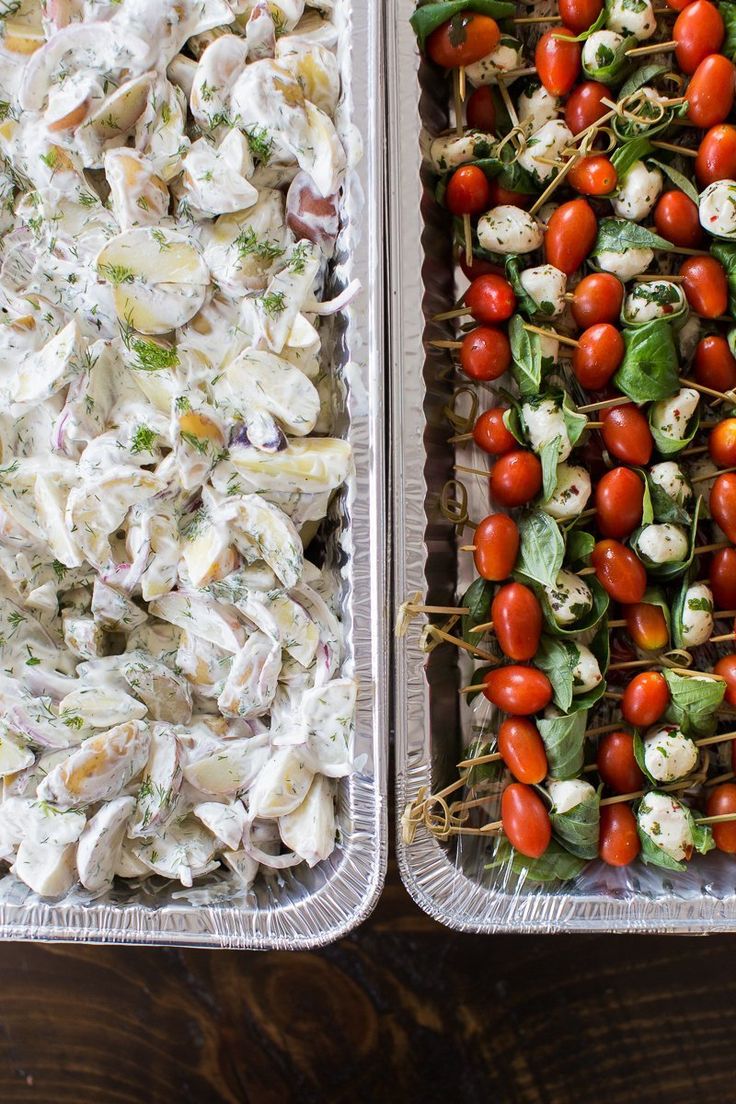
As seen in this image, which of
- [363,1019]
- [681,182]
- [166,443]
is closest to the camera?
[166,443]

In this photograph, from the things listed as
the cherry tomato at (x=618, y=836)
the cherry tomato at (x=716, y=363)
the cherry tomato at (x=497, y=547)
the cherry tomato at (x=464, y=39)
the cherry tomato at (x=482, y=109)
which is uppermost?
the cherry tomato at (x=464, y=39)

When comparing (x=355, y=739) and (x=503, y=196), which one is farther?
(x=503, y=196)

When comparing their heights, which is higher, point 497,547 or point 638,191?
point 638,191

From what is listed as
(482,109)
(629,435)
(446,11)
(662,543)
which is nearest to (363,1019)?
(662,543)

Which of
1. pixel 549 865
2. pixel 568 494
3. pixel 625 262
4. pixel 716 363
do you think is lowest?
pixel 549 865

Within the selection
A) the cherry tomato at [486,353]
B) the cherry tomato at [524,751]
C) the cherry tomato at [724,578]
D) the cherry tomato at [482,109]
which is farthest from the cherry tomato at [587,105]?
the cherry tomato at [524,751]

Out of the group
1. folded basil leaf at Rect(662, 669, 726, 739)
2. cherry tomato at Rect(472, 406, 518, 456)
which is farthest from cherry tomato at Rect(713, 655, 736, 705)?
cherry tomato at Rect(472, 406, 518, 456)

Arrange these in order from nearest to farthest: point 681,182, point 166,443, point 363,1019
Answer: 1. point 166,443
2. point 681,182
3. point 363,1019

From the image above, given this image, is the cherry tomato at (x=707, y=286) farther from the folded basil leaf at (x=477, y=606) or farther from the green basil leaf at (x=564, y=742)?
the green basil leaf at (x=564, y=742)

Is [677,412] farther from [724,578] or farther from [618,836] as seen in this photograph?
[618,836]
